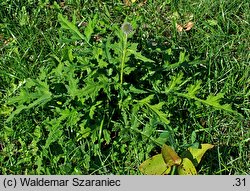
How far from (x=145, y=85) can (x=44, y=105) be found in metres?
0.75

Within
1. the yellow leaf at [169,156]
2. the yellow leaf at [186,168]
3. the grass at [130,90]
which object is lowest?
the yellow leaf at [186,168]

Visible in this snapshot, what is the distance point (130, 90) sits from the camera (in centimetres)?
362

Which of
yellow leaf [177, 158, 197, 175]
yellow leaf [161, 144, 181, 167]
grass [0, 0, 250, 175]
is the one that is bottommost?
yellow leaf [177, 158, 197, 175]

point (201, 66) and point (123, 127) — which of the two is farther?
point (201, 66)

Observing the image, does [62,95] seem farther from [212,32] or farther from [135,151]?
[212,32]

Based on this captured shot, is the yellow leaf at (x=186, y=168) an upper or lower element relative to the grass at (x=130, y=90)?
lower

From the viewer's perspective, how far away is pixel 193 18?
4.45m

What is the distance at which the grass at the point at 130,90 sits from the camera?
3.60 m

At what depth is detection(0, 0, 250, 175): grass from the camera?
3.60m

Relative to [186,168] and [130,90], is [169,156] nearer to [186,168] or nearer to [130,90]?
[186,168]

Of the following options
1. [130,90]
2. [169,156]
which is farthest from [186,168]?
[130,90]

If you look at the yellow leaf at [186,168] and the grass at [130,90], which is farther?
the grass at [130,90]

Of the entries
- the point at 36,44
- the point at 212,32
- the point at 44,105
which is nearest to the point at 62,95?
the point at 44,105
